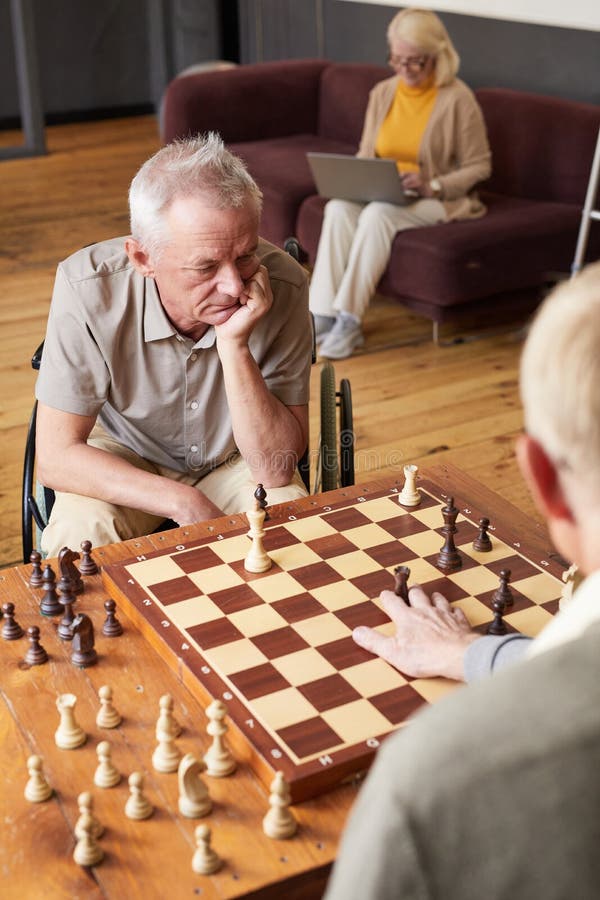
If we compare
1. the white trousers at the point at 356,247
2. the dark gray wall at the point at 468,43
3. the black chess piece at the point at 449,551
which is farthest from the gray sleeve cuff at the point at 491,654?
the dark gray wall at the point at 468,43

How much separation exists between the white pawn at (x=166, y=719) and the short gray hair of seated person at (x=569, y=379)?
0.75 metres

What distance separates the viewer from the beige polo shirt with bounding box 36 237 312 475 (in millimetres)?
2141

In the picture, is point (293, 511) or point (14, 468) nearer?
point (293, 511)

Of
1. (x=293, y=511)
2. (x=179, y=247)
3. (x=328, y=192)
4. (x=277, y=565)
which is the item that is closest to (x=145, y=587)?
(x=277, y=565)

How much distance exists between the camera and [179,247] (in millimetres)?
2041

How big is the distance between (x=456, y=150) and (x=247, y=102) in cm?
155

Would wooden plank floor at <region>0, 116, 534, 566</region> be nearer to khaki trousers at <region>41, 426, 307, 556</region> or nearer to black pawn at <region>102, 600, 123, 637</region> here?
khaki trousers at <region>41, 426, 307, 556</region>

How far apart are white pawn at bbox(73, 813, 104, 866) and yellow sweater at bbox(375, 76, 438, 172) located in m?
3.84

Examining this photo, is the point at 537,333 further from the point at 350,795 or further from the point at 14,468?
the point at 14,468

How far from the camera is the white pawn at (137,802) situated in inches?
50.9

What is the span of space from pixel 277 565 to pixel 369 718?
1.40ft

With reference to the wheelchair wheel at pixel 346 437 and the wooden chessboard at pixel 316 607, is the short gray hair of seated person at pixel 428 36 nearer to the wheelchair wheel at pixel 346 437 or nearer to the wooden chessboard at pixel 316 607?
the wheelchair wheel at pixel 346 437

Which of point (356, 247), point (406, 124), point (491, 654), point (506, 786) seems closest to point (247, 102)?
point (406, 124)

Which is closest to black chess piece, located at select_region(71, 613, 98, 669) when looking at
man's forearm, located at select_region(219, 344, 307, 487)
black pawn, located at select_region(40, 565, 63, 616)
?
black pawn, located at select_region(40, 565, 63, 616)
